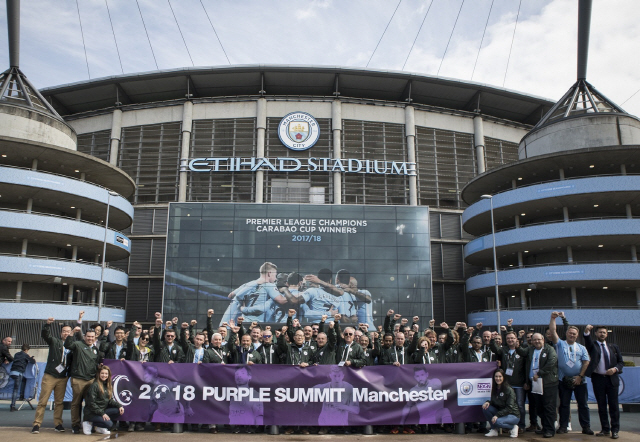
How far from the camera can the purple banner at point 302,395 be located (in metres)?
10.1

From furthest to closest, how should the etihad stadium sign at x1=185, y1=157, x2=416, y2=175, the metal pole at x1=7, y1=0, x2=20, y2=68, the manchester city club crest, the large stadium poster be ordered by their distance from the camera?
the manchester city club crest < the etihad stadium sign at x1=185, y1=157, x2=416, y2=175 < the metal pole at x1=7, y1=0, x2=20, y2=68 < the large stadium poster

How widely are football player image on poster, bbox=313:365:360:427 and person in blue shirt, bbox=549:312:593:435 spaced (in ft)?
14.7

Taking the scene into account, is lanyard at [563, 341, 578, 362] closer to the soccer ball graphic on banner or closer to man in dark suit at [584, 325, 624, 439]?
man in dark suit at [584, 325, 624, 439]

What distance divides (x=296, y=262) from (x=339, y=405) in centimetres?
2733

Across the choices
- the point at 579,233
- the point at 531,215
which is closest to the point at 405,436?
the point at 579,233

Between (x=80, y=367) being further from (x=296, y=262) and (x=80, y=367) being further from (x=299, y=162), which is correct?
(x=299, y=162)

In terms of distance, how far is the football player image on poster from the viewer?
10.0 meters

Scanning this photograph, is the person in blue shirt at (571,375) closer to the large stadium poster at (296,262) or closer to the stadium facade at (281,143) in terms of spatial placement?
the large stadium poster at (296,262)

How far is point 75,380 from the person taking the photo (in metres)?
10.4

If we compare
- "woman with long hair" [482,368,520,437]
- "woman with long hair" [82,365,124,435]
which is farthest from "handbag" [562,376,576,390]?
"woman with long hair" [82,365,124,435]

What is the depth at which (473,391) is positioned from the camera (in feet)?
34.3

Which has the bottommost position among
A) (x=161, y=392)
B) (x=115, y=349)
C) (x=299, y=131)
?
(x=161, y=392)

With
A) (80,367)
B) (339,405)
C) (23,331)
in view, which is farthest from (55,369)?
(23,331)

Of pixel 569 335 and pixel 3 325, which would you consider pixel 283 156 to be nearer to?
pixel 3 325
